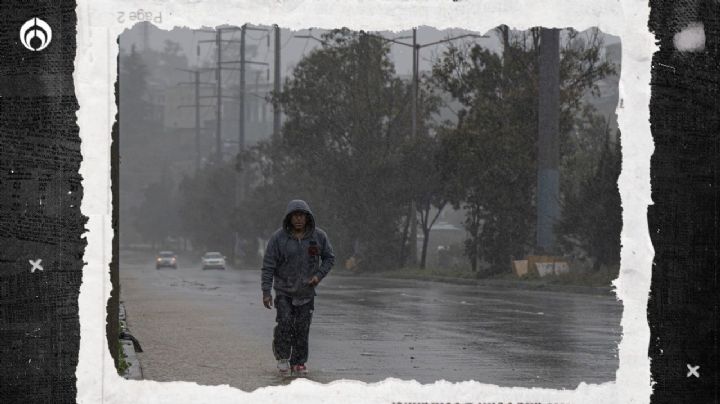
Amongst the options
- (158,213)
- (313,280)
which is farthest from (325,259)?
(158,213)

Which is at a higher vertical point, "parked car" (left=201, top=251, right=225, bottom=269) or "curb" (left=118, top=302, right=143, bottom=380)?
"curb" (left=118, top=302, right=143, bottom=380)

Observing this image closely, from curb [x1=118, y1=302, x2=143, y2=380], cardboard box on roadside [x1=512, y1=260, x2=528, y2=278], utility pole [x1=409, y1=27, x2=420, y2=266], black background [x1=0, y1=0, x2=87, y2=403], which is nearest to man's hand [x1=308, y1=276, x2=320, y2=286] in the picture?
curb [x1=118, y1=302, x2=143, y2=380]

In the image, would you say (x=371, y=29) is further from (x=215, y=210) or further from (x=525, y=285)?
(x=215, y=210)

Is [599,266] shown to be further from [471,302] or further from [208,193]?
[208,193]

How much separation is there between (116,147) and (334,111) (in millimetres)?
55518

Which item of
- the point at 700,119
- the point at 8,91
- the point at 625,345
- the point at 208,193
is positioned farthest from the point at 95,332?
the point at 208,193

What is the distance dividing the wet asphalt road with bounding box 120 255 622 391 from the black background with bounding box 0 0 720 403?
4265mm

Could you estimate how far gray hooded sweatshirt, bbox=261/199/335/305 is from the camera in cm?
1138

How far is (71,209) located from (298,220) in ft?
16.3

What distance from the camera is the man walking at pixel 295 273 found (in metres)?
11.4

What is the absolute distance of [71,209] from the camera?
6.39 m

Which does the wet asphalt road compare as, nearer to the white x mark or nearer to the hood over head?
the hood over head

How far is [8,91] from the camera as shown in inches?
245

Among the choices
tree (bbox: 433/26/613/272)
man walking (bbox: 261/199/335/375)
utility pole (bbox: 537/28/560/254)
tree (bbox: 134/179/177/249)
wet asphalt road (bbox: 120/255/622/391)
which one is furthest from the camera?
tree (bbox: 134/179/177/249)
